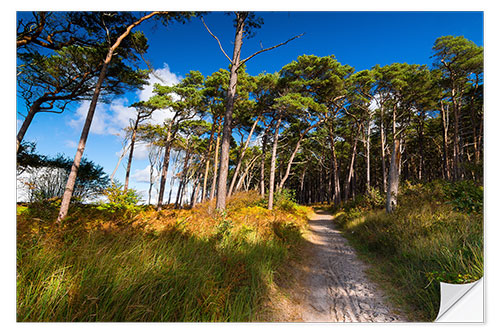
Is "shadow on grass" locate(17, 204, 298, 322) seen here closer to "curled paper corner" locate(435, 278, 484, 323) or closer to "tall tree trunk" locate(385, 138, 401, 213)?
"curled paper corner" locate(435, 278, 484, 323)

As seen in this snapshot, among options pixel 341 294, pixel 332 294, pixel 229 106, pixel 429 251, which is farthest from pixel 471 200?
pixel 229 106

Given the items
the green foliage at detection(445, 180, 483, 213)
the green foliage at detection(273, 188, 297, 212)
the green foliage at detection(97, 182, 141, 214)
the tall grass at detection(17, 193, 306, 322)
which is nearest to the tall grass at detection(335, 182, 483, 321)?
the green foliage at detection(445, 180, 483, 213)

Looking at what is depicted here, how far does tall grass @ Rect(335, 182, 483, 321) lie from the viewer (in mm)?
2430

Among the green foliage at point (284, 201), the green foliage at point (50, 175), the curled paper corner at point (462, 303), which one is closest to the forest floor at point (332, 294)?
the curled paper corner at point (462, 303)

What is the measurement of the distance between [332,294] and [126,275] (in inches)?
117

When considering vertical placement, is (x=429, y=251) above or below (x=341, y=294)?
above

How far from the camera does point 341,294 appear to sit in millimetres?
2984

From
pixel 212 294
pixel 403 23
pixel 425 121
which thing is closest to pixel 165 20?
pixel 403 23

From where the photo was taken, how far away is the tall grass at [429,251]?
7.97 ft

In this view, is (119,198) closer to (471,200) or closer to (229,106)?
(229,106)

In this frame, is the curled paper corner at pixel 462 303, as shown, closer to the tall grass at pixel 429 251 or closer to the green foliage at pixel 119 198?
the tall grass at pixel 429 251

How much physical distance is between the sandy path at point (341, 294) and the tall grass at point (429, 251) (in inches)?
11.2

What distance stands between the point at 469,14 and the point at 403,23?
0.80 meters
